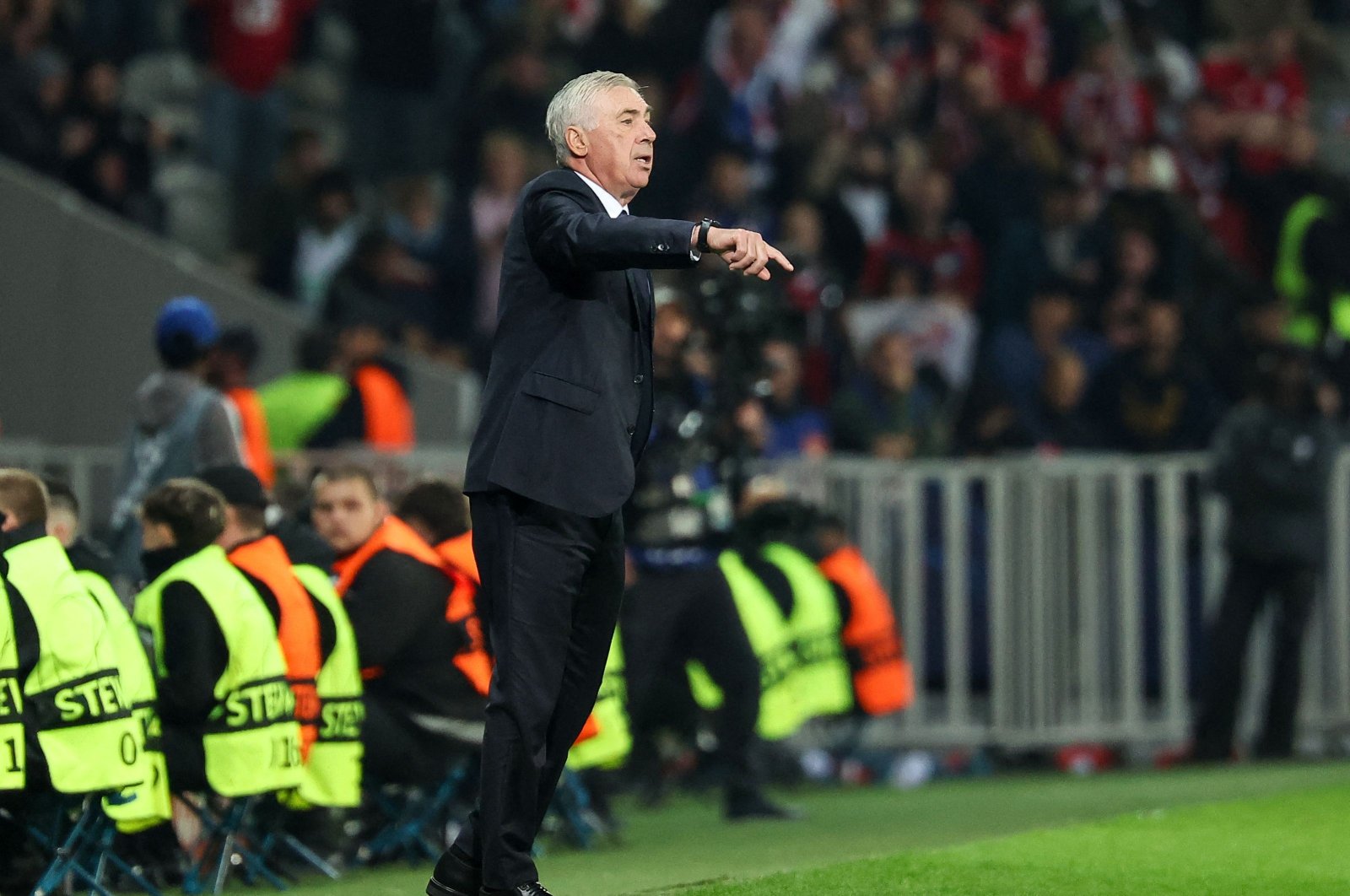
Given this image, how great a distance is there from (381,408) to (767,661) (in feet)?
8.35

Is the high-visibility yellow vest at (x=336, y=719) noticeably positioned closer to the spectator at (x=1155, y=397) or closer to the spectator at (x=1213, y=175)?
the spectator at (x=1155, y=397)

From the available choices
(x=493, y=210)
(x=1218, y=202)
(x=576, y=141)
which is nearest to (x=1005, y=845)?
(x=576, y=141)

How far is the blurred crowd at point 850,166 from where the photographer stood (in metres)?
14.7

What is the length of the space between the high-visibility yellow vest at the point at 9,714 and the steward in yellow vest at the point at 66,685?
0.11 feet

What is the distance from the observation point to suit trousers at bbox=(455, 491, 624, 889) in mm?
6254

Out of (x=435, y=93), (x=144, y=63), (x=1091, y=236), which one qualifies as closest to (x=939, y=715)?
(x=1091, y=236)

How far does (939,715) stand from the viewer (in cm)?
1315

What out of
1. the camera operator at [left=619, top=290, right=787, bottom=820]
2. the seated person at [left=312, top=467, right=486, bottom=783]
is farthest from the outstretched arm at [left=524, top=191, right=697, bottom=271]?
the camera operator at [left=619, top=290, right=787, bottom=820]

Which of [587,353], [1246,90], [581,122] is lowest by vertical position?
[587,353]

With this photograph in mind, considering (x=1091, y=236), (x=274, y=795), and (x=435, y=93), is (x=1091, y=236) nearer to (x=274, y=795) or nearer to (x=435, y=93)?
(x=435, y=93)

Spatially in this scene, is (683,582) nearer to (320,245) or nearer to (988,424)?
(988,424)

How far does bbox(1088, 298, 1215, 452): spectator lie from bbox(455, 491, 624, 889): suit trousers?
8.14 m

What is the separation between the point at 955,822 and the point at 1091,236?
6.06 metres

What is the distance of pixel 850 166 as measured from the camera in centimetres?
1658
